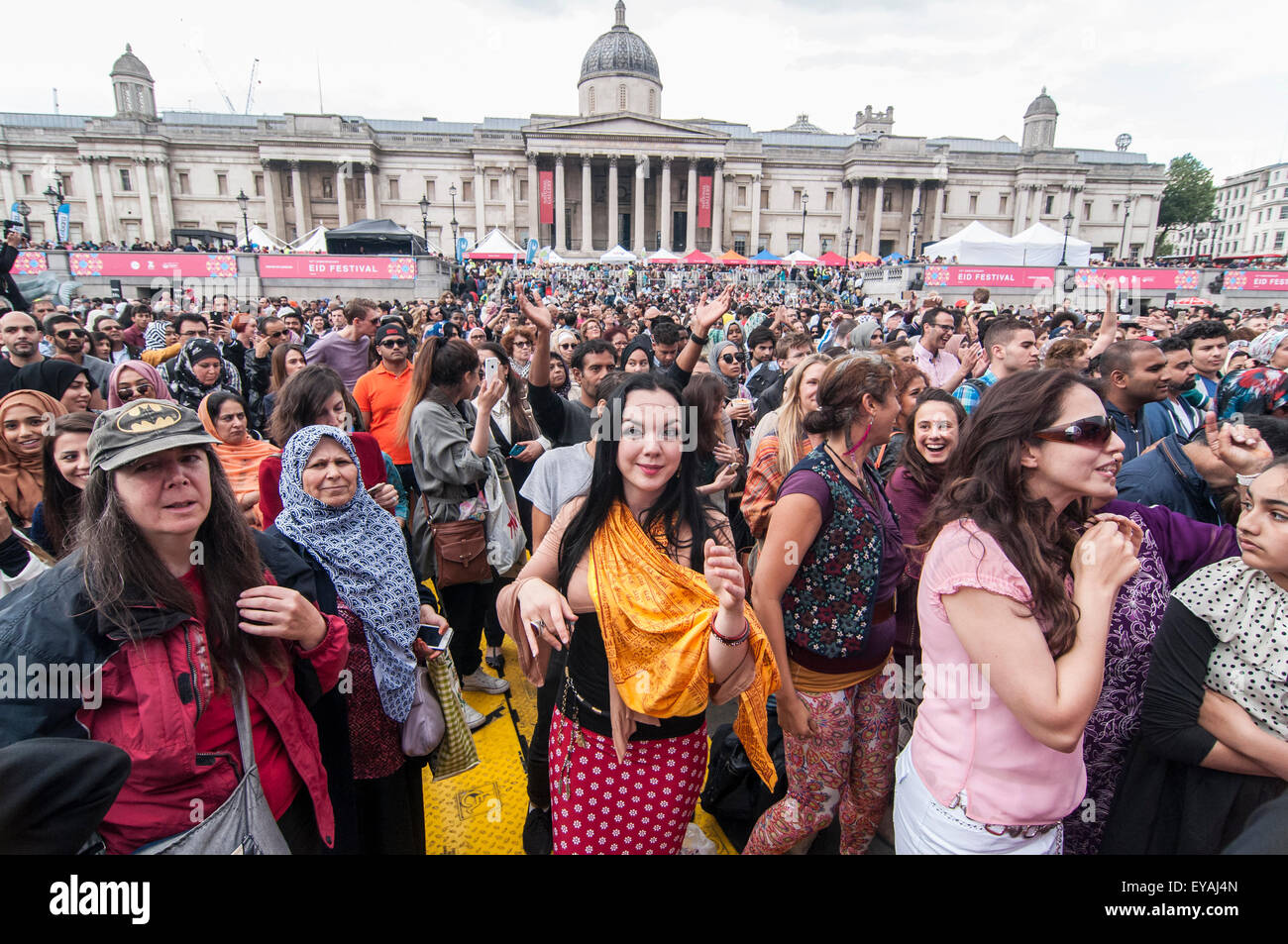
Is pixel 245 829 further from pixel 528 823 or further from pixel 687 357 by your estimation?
pixel 687 357

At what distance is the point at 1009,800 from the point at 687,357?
2.82m

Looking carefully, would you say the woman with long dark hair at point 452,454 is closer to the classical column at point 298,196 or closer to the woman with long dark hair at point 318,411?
the woman with long dark hair at point 318,411

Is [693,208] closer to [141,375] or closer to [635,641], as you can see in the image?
[141,375]

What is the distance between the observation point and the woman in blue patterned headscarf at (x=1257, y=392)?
12.5ft

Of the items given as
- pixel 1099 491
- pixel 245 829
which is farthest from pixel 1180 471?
pixel 245 829

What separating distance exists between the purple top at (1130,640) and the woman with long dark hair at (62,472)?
394cm

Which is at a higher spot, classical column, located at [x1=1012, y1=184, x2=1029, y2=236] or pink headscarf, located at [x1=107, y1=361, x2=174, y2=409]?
classical column, located at [x1=1012, y1=184, x2=1029, y2=236]

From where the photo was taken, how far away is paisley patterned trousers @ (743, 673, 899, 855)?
2.40 m

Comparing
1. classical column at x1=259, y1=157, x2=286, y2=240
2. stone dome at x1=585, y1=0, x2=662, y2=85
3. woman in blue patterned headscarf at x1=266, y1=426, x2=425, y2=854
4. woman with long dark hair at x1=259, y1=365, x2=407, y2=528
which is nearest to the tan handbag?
woman with long dark hair at x1=259, y1=365, x2=407, y2=528

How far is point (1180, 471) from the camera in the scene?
8.71 feet

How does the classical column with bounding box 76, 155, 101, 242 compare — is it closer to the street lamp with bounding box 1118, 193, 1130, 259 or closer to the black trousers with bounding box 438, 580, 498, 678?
the black trousers with bounding box 438, 580, 498, 678

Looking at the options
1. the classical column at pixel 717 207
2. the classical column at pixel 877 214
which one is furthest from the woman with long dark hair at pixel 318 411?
the classical column at pixel 877 214

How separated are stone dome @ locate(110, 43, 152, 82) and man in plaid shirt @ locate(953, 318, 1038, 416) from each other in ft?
253

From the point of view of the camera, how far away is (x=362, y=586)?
2355mm
